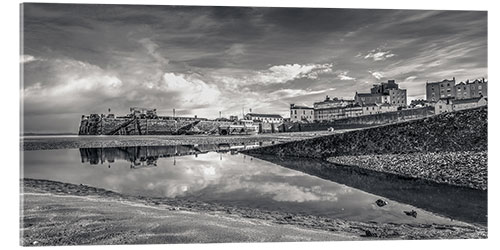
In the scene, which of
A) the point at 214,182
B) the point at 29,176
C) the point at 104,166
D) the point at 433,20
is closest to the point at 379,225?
the point at 214,182

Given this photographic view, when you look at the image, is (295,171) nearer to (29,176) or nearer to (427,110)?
(427,110)

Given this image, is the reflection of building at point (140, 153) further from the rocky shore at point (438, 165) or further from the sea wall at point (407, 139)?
the rocky shore at point (438, 165)

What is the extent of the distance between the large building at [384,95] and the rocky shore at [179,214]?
2.19 meters

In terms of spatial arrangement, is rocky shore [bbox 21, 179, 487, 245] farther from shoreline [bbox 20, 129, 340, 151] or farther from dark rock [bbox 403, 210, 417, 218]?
shoreline [bbox 20, 129, 340, 151]

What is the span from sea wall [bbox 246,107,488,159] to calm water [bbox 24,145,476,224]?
122 cm

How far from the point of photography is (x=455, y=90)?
6.50 m

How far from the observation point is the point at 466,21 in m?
6.26

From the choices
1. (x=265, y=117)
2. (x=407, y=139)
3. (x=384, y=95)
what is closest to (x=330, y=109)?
(x=384, y=95)

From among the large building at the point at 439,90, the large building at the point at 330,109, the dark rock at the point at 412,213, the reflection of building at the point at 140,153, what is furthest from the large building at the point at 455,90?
the reflection of building at the point at 140,153

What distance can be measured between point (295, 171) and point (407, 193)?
234 cm

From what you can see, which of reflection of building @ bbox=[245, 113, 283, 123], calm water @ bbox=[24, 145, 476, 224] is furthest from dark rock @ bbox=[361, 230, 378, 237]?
reflection of building @ bbox=[245, 113, 283, 123]

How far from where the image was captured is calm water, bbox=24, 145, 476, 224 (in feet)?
18.4

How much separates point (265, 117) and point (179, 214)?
7.83 feet

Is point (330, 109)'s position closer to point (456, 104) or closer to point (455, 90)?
point (455, 90)
